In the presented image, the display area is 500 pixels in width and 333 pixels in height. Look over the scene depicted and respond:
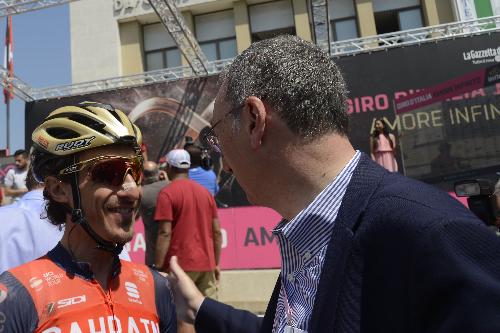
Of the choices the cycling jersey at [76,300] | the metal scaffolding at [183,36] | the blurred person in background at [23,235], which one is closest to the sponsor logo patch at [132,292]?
the cycling jersey at [76,300]

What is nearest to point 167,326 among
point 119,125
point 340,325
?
point 119,125

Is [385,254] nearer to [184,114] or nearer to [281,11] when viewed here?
[184,114]

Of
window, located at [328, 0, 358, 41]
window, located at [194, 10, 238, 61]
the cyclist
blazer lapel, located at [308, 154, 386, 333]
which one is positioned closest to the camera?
blazer lapel, located at [308, 154, 386, 333]

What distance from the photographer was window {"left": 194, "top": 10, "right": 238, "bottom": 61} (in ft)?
60.1

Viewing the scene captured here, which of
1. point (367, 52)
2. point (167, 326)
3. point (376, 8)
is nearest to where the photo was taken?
point (167, 326)

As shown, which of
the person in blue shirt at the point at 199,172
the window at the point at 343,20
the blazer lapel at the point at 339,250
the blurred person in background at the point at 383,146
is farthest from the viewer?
the window at the point at 343,20

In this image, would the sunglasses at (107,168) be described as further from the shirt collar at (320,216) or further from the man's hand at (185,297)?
the shirt collar at (320,216)

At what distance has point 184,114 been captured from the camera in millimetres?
12516

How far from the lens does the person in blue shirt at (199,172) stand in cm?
539

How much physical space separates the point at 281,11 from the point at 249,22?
4.65 ft

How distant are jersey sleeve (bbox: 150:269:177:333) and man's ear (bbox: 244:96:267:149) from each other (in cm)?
92

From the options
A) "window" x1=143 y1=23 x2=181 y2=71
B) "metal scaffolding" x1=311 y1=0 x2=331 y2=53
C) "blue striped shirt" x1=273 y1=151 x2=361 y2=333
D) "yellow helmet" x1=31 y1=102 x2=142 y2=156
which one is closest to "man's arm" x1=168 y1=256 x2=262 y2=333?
"blue striped shirt" x1=273 y1=151 x2=361 y2=333

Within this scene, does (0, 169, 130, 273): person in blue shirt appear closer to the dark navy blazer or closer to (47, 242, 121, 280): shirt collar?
(47, 242, 121, 280): shirt collar

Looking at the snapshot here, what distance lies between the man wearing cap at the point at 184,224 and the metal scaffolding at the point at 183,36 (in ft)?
27.9
